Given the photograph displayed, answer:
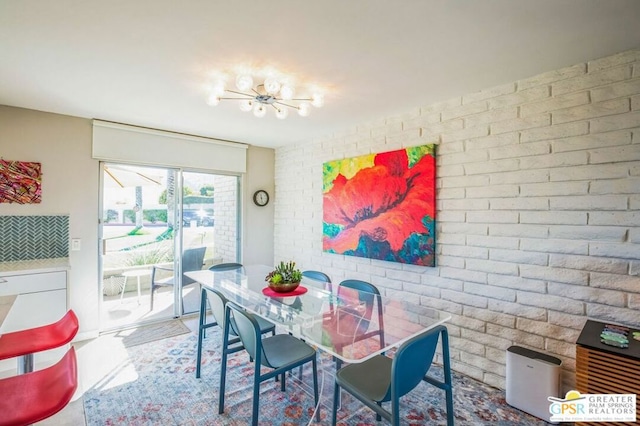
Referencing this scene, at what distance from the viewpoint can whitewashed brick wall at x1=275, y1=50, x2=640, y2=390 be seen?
190 cm

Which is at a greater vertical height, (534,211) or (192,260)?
(534,211)

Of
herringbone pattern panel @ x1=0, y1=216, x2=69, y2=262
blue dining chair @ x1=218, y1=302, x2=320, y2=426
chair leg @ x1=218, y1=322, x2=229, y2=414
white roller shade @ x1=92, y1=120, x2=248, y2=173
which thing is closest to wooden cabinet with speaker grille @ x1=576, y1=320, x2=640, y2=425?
blue dining chair @ x1=218, y1=302, x2=320, y2=426

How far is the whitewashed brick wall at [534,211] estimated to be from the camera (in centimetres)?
190

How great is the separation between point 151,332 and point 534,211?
4.00 m

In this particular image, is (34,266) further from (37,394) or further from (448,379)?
(448,379)

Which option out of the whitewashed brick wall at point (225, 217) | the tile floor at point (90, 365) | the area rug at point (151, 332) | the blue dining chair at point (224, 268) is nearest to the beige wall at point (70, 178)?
the tile floor at point (90, 365)

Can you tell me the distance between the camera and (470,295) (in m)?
2.54

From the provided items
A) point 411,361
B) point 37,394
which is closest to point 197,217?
point 37,394

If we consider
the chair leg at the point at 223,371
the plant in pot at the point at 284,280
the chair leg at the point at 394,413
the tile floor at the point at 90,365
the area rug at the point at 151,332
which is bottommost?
the tile floor at the point at 90,365

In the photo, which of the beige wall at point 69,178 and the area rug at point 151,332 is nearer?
the beige wall at point 69,178

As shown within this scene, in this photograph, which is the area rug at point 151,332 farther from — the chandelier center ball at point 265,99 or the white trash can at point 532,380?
the white trash can at point 532,380

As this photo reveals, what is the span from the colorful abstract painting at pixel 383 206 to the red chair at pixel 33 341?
A: 97.7 inches

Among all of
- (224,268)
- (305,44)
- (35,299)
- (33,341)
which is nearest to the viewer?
(33,341)

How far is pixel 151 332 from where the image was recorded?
139 inches
